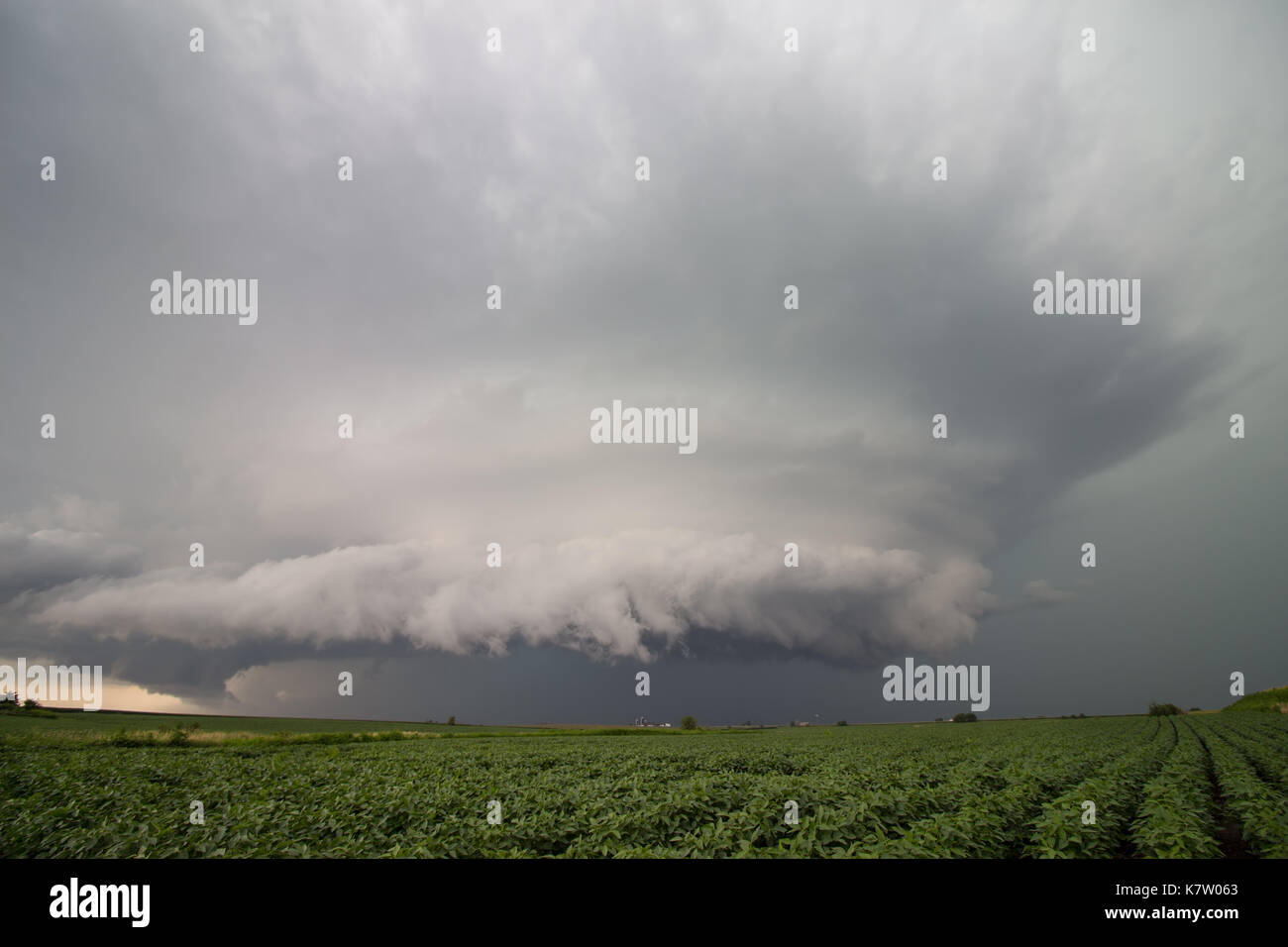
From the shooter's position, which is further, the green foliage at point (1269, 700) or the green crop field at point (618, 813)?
the green foliage at point (1269, 700)

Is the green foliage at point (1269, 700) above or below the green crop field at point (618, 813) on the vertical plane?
below

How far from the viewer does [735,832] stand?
12578 mm

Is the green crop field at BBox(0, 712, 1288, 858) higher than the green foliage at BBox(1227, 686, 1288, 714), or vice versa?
the green crop field at BBox(0, 712, 1288, 858)

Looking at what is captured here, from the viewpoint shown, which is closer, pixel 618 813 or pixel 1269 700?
pixel 618 813

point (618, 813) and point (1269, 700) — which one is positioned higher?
point (618, 813)

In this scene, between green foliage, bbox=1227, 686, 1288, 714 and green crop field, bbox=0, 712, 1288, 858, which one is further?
green foliage, bbox=1227, 686, 1288, 714
